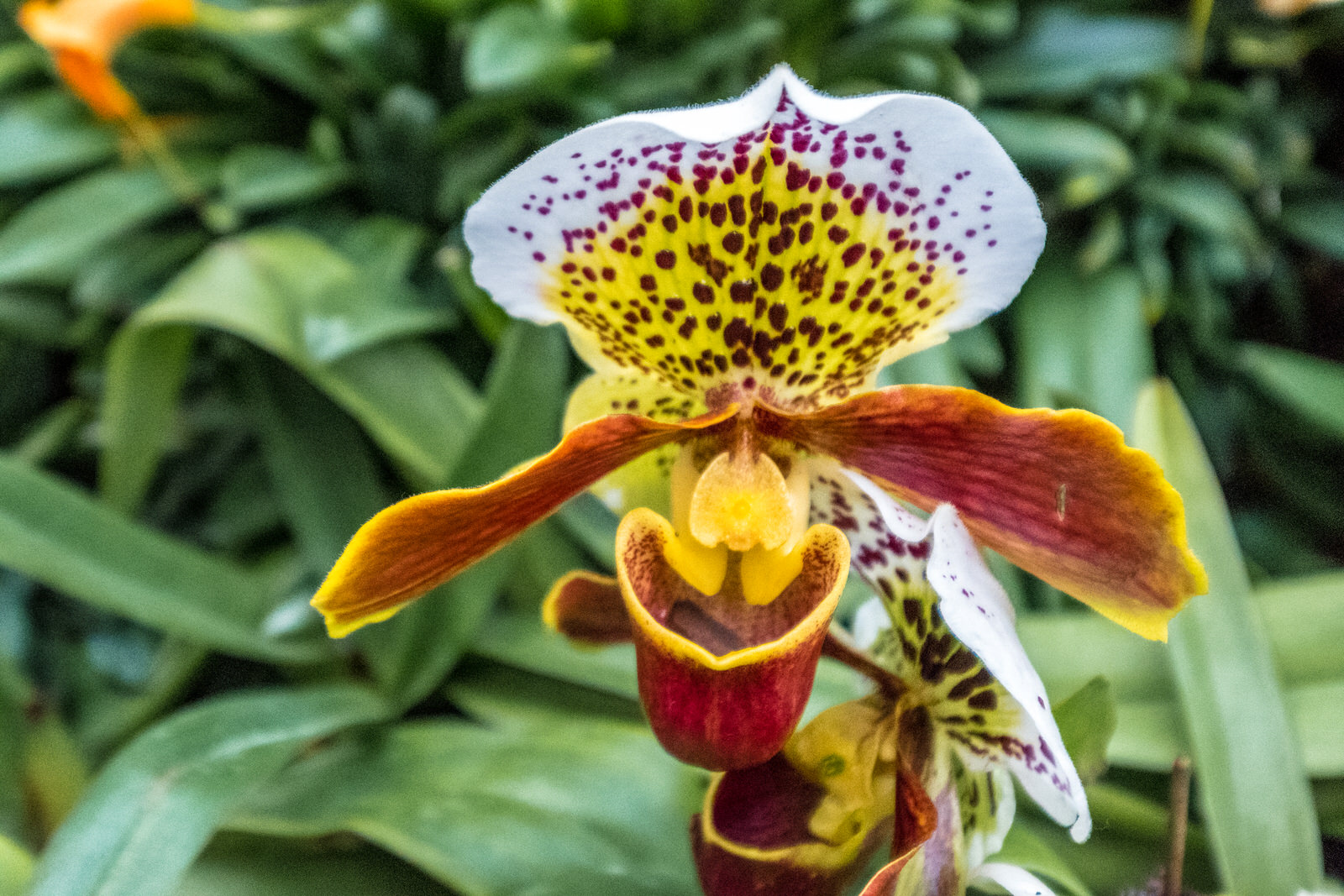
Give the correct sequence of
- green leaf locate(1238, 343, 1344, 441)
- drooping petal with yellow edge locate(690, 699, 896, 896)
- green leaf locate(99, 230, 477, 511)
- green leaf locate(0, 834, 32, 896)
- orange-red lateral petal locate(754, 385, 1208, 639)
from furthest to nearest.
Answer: green leaf locate(1238, 343, 1344, 441)
green leaf locate(99, 230, 477, 511)
green leaf locate(0, 834, 32, 896)
drooping petal with yellow edge locate(690, 699, 896, 896)
orange-red lateral petal locate(754, 385, 1208, 639)

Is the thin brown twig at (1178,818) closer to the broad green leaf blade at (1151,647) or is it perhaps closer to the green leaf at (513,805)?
the broad green leaf blade at (1151,647)

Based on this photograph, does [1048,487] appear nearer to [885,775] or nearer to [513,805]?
[885,775]

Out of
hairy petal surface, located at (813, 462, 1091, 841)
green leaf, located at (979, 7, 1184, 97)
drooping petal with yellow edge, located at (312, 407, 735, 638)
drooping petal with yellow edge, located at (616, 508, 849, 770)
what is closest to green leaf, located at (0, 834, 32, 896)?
drooping petal with yellow edge, located at (312, 407, 735, 638)

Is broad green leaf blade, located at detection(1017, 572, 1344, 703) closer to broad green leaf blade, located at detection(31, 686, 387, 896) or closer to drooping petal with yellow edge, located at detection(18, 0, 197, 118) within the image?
broad green leaf blade, located at detection(31, 686, 387, 896)

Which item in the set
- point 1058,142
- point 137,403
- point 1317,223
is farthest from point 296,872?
point 1317,223

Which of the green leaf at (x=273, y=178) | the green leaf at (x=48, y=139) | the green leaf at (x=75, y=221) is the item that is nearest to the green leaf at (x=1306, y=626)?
the green leaf at (x=273, y=178)

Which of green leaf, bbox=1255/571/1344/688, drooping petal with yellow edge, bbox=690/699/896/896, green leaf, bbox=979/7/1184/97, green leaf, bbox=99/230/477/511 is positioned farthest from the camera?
green leaf, bbox=979/7/1184/97

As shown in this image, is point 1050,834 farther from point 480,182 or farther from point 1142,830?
point 480,182

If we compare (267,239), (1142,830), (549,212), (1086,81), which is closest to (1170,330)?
(1086,81)
